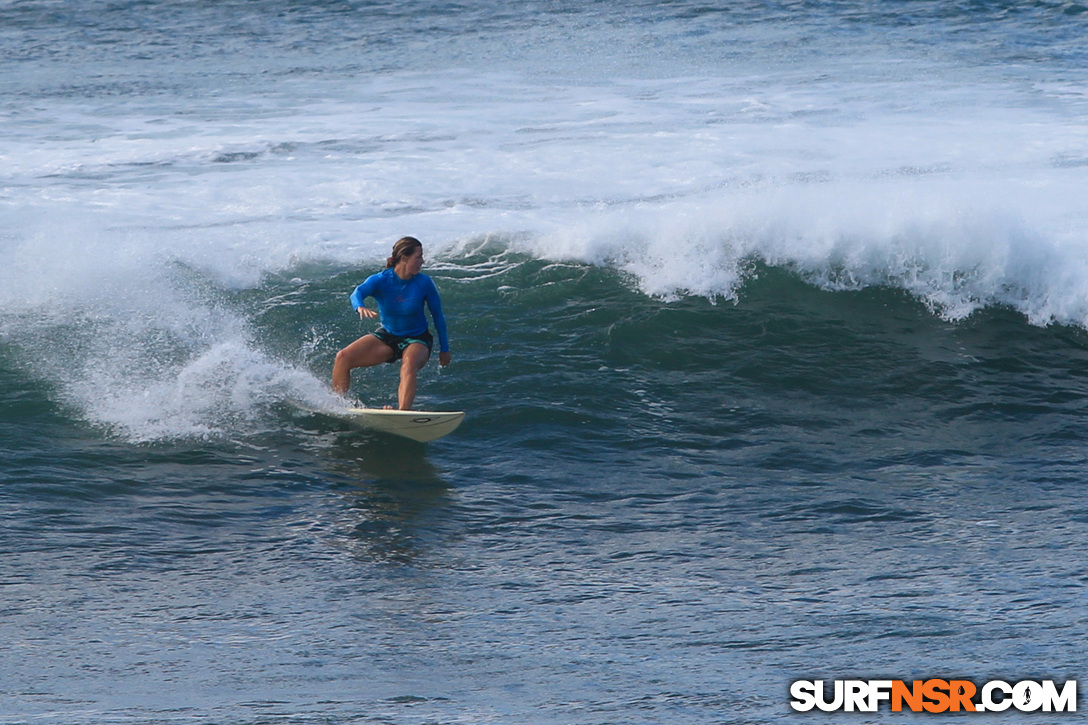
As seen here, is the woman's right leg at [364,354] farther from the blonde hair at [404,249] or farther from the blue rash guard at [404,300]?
the blonde hair at [404,249]

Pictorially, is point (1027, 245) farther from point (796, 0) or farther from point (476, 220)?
point (796, 0)

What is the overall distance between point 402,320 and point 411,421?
776 millimetres

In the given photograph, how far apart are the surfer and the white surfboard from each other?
133 millimetres

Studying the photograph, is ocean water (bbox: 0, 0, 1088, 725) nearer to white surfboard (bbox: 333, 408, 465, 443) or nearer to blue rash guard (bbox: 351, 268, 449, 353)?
white surfboard (bbox: 333, 408, 465, 443)

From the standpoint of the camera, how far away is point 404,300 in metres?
8.97

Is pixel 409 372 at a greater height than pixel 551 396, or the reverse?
pixel 409 372

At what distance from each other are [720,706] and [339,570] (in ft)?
8.75

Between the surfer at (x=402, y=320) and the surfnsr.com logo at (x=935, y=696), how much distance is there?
4423 mm

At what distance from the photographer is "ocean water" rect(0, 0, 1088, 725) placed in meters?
5.72

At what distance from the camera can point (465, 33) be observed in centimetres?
2512

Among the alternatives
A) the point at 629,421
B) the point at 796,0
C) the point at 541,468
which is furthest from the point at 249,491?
the point at 796,0

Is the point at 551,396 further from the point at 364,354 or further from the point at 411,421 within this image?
the point at 364,354

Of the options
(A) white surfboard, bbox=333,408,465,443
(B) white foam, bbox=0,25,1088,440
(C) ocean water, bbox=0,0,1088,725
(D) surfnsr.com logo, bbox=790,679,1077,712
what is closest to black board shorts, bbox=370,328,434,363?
(A) white surfboard, bbox=333,408,465,443

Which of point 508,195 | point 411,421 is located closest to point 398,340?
point 411,421
